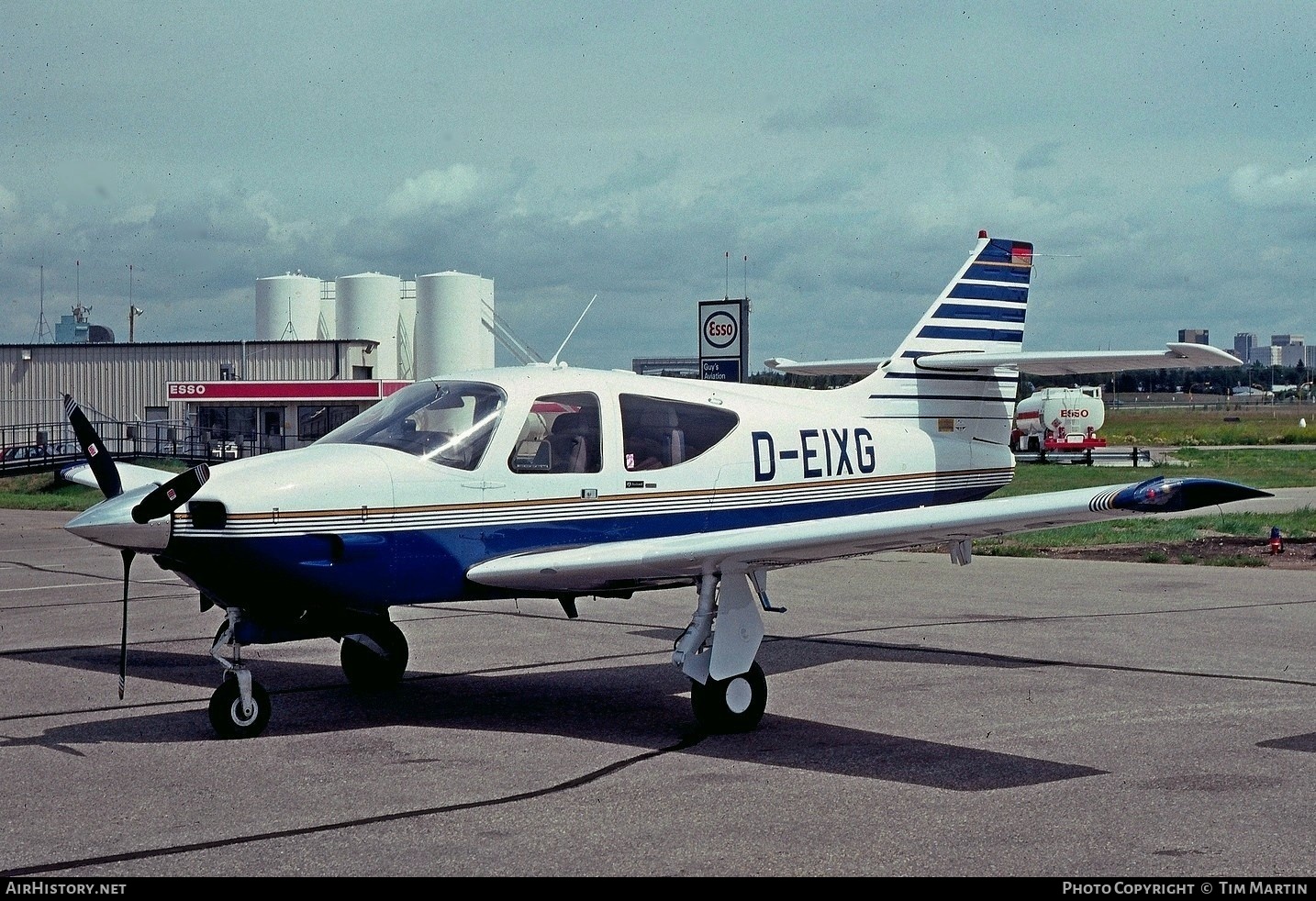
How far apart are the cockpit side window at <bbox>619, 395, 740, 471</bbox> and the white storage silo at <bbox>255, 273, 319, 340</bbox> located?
58.5 meters

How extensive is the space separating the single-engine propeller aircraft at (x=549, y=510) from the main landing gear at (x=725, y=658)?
0.01m

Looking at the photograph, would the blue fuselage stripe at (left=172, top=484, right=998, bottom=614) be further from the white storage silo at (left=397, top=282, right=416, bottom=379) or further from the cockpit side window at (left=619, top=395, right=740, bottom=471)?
the white storage silo at (left=397, top=282, right=416, bottom=379)

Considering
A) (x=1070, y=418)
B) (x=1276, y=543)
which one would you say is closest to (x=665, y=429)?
(x=1276, y=543)

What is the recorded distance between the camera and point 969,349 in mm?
11992

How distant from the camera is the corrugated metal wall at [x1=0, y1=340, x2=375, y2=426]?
5691 cm

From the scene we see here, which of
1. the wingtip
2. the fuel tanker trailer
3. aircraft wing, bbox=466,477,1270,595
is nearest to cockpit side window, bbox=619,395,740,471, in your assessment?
aircraft wing, bbox=466,477,1270,595

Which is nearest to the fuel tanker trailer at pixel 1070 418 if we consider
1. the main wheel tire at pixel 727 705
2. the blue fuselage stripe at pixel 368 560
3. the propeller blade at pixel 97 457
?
the blue fuselage stripe at pixel 368 560

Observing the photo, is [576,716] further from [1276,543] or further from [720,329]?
[720,329]

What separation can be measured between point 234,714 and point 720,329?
1490 centimetres

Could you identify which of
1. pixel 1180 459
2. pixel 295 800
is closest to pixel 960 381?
pixel 295 800

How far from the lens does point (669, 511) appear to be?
9.41 meters

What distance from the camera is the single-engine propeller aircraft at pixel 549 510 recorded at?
7750mm
